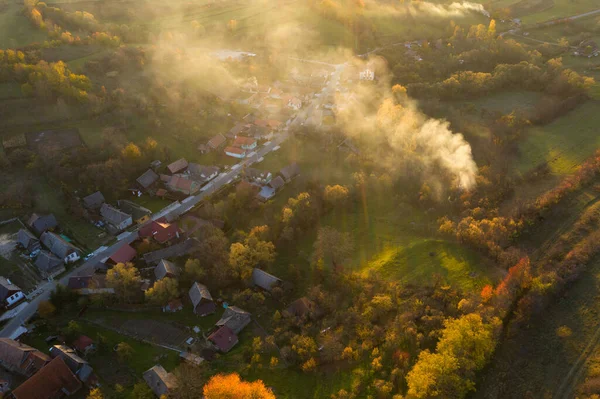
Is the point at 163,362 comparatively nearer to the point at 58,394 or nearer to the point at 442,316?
the point at 58,394

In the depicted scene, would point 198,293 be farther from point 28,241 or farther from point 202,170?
point 202,170

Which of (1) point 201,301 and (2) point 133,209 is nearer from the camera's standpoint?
(1) point 201,301

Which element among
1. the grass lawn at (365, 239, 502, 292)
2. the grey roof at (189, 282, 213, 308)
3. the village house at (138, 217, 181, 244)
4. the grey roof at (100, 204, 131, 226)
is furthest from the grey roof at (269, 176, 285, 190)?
the grey roof at (189, 282, 213, 308)

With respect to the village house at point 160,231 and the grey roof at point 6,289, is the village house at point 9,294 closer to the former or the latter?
the grey roof at point 6,289

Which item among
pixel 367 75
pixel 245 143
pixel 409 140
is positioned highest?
pixel 367 75

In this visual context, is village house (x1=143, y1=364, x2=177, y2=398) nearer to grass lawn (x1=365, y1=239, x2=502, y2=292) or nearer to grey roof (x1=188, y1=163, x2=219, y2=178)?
grass lawn (x1=365, y1=239, x2=502, y2=292)

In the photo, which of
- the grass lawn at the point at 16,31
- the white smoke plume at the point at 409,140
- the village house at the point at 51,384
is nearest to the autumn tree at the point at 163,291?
the village house at the point at 51,384

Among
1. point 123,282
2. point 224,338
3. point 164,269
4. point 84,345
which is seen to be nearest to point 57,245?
point 123,282
